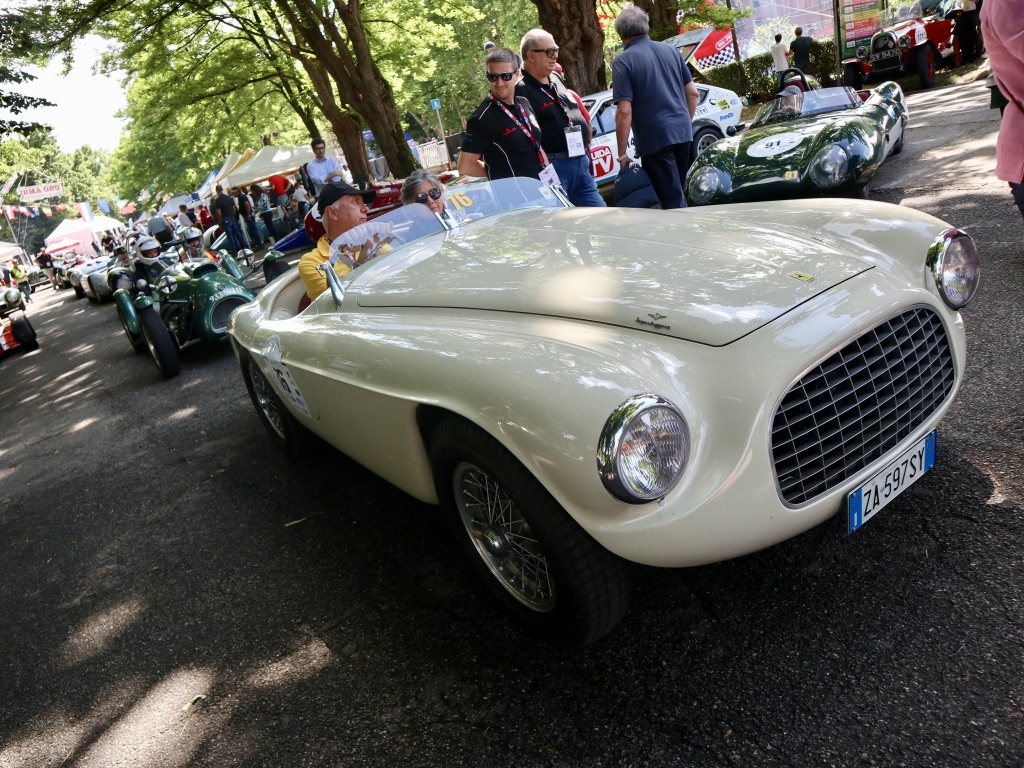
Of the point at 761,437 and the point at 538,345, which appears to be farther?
the point at 538,345

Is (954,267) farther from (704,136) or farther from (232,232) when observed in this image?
(232,232)

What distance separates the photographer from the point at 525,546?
248cm

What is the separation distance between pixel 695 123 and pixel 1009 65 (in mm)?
8567

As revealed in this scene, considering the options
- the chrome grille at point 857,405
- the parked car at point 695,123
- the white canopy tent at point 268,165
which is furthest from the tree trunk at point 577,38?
the white canopy tent at point 268,165

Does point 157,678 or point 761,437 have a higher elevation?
point 761,437

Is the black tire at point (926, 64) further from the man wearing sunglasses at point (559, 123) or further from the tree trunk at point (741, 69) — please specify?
the man wearing sunglasses at point (559, 123)

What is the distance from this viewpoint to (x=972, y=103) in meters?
11.9

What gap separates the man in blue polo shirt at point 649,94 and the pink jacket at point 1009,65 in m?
2.98

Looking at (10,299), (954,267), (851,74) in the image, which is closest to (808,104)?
(954,267)

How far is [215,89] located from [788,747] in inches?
961

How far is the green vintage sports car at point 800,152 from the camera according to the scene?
650cm

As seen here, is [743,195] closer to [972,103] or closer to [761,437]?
[761,437]

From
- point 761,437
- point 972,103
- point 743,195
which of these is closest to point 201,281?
point 743,195

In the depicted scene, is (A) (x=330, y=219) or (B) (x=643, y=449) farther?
(A) (x=330, y=219)
